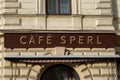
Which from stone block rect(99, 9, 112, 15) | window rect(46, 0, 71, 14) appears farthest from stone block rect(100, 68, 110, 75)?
window rect(46, 0, 71, 14)

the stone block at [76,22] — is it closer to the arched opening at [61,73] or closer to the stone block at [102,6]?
the stone block at [102,6]

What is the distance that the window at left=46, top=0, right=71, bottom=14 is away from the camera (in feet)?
66.1

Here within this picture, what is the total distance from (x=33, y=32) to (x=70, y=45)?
5.39 feet

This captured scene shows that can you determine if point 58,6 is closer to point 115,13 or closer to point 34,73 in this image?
point 115,13

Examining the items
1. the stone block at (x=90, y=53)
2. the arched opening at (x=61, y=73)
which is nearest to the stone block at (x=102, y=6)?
the stone block at (x=90, y=53)

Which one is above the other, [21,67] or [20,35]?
[20,35]

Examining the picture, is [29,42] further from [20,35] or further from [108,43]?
[108,43]

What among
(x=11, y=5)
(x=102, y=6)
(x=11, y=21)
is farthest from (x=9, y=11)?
(x=102, y=6)

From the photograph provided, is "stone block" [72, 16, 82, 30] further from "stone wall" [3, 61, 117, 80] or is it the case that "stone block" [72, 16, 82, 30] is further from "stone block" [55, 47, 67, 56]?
"stone wall" [3, 61, 117, 80]

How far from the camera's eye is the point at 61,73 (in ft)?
64.8

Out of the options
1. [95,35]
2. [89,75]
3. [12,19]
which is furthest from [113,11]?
[12,19]

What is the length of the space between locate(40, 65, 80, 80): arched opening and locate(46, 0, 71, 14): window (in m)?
2.40

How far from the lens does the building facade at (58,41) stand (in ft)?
63.0

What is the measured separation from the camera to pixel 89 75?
19.4m
